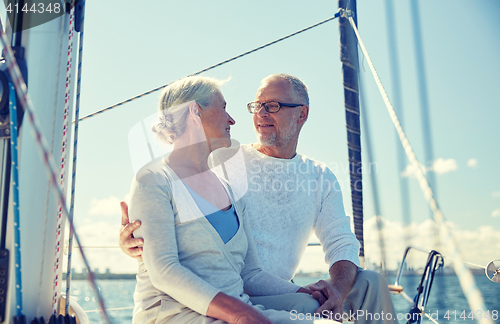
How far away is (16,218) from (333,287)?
0.99 m

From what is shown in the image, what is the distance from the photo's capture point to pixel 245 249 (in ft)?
4.55

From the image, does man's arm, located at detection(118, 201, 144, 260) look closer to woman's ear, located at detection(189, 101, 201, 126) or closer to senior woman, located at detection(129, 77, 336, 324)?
senior woman, located at detection(129, 77, 336, 324)

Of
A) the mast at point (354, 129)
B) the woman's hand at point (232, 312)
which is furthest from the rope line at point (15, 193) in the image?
the mast at point (354, 129)

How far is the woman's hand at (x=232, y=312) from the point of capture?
1054 mm

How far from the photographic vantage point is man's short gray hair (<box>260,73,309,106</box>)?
6.95 feet

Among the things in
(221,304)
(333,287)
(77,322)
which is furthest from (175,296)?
(333,287)

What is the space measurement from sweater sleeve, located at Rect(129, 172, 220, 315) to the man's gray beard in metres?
0.96

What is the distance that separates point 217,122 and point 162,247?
1.60ft

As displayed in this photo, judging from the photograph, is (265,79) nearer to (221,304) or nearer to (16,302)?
(221,304)

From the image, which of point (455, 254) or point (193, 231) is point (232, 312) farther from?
point (455, 254)

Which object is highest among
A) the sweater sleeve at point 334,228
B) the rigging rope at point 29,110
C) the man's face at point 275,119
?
the man's face at point 275,119

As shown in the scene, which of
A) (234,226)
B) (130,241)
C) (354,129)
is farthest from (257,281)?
(354,129)

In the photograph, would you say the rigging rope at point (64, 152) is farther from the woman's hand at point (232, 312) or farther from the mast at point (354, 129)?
the mast at point (354, 129)

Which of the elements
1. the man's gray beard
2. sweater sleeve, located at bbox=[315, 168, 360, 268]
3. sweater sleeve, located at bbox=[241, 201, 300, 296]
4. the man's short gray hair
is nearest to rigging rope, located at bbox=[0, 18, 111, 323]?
sweater sleeve, located at bbox=[241, 201, 300, 296]
